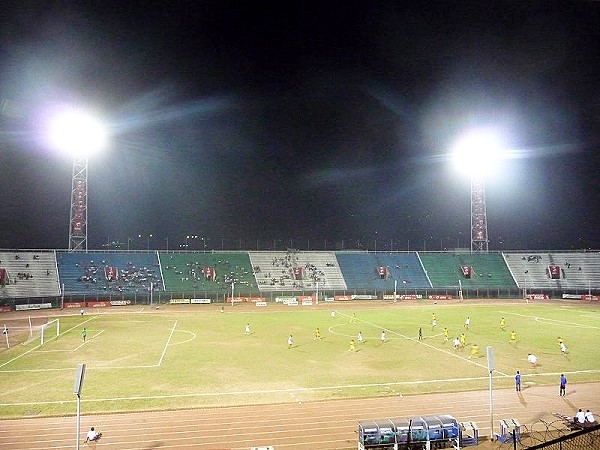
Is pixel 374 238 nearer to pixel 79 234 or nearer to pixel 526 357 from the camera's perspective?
pixel 79 234

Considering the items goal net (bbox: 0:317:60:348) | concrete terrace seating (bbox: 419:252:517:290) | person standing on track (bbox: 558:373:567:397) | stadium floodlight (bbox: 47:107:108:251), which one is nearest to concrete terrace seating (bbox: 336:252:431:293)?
concrete terrace seating (bbox: 419:252:517:290)

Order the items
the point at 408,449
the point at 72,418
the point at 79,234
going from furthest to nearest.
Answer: the point at 79,234 < the point at 72,418 < the point at 408,449

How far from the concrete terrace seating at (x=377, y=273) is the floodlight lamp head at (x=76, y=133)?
169 ft

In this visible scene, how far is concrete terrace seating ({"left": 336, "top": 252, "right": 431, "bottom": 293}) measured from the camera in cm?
8825

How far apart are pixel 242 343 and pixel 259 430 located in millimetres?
22358

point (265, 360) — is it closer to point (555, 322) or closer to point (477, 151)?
point (555, 322)

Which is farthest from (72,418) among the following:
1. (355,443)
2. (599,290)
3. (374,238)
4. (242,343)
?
(374,238)

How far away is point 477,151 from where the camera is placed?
83.1m

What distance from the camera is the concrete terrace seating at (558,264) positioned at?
3479 inches

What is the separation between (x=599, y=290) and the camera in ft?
278

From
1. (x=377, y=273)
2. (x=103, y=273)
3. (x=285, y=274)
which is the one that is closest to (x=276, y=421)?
(x=103, y=273)

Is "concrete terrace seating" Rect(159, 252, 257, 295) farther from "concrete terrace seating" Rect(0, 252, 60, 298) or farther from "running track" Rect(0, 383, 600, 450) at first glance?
"running track" Rect(0, 383, 600, 450)

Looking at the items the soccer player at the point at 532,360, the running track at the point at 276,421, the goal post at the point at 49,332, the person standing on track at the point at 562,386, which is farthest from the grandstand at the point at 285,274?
the person standing on track at the point at 562,386

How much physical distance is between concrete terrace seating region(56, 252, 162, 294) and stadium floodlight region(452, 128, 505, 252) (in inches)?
2417
